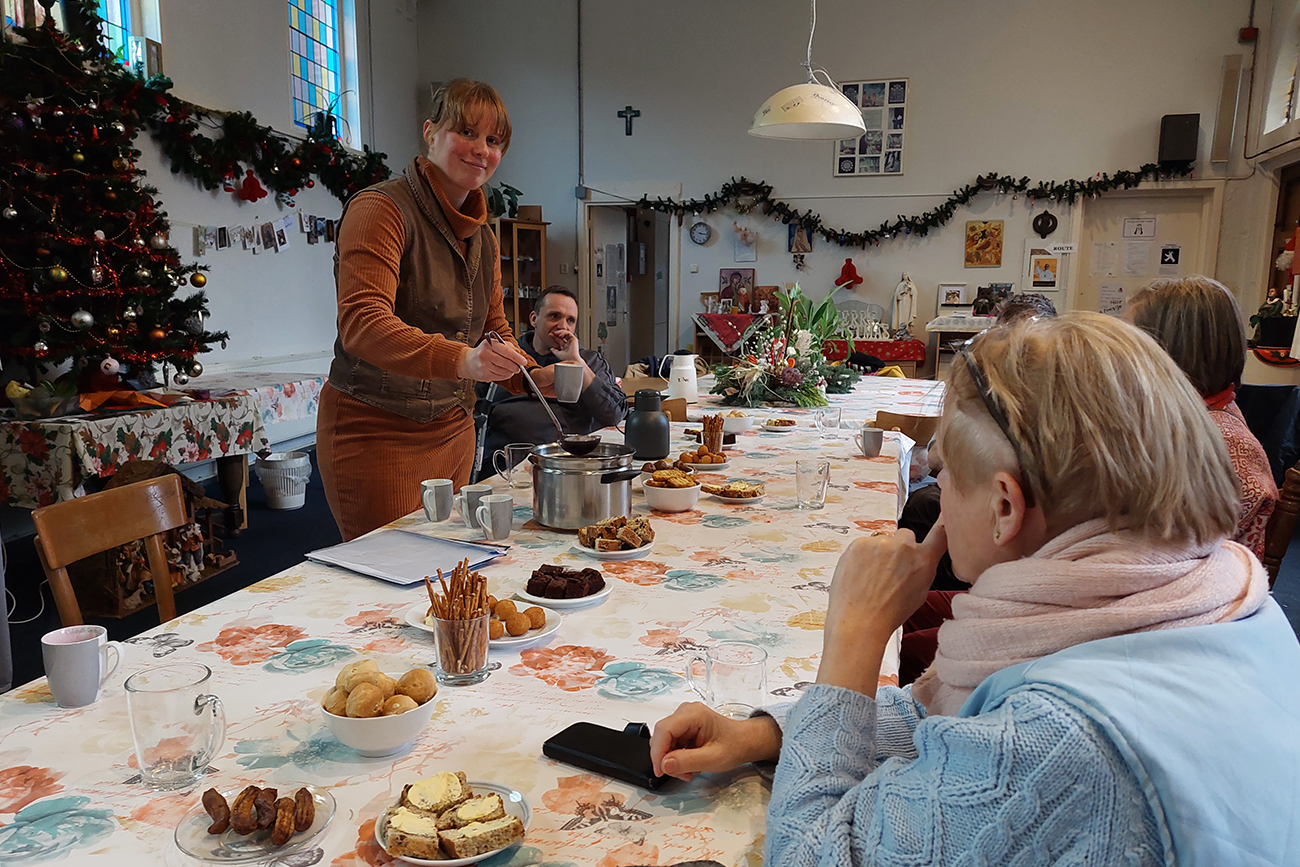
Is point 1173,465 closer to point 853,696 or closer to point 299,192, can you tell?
point 853,696

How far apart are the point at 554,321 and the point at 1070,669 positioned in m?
2.98

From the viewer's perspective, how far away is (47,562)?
1.54 m

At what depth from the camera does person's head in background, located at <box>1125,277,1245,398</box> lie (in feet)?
6.46

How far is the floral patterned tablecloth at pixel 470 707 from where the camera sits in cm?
81

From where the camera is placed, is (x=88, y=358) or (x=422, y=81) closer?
(x=88, y=358)

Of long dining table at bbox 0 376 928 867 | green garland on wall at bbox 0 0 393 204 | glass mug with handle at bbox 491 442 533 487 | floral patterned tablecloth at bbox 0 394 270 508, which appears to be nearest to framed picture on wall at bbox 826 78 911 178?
green garland on wall at bbox 0 0 393 204

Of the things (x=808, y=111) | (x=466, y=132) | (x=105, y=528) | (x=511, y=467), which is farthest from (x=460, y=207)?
(x=808, y=111)

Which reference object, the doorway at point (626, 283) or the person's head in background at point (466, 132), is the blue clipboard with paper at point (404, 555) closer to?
the person's head in background at point (466, 132)

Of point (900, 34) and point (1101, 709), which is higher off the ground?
point (900, 34)

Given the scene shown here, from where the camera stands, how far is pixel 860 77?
27.3ft

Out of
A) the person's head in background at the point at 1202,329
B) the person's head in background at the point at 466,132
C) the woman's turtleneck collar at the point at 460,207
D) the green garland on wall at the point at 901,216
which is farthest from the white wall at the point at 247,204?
the person's head in background at the point at 1202,329

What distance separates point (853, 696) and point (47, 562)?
4.81 feet

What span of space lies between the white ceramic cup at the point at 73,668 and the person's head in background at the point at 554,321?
2.50 meters

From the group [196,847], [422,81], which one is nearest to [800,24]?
[422,81]
